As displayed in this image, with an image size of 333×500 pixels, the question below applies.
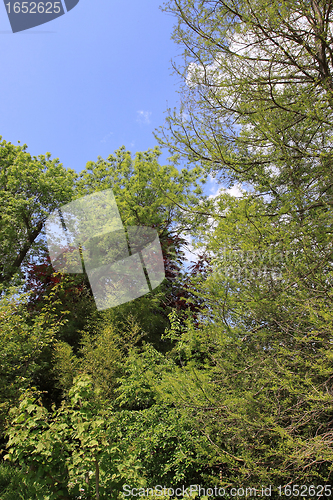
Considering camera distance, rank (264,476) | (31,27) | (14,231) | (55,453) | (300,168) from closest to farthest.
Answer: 1. (264,476)
2. (55,453)
3. (300,168)
4. (31,27)
5. (14,231)

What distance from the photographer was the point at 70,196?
11.3 meters

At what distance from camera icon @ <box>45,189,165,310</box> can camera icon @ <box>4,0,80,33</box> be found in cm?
425

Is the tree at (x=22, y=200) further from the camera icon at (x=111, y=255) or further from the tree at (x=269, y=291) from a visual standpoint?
the tree at (x=269, y=291)

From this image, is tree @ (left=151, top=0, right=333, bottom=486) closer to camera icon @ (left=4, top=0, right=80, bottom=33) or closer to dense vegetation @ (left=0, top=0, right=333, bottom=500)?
dense vegetation @ (left=0, top=0, right=333, bottom=500)

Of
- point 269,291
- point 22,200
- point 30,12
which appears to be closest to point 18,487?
point 269,291

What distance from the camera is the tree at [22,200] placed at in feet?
33.1

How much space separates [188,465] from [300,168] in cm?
360

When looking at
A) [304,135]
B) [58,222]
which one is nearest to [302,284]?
[304,135]

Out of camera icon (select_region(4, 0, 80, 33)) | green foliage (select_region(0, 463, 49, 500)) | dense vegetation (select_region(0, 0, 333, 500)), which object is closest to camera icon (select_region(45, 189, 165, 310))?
dense vegetation (select_region(0, 0, 333, 500))

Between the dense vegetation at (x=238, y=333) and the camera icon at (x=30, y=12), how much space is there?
3.81 m

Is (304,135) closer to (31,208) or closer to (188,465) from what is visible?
(188,465)

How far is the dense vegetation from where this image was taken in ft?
6.76

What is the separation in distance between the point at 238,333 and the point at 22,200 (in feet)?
32.8

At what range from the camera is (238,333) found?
2312mm
